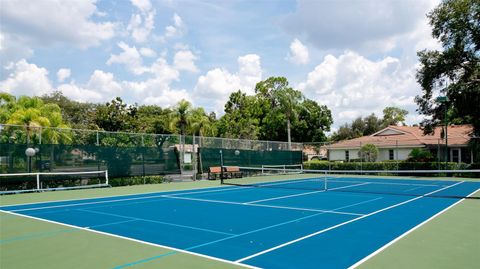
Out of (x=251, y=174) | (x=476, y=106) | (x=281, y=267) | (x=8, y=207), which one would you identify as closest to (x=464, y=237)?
(x=281, y=267)

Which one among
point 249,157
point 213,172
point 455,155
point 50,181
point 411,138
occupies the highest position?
point 411,138

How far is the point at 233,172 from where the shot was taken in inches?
1048

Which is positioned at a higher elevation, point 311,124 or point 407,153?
point 311,124

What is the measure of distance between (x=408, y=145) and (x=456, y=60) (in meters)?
9.44

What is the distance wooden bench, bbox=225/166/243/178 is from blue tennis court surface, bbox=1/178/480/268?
11228 millimetres

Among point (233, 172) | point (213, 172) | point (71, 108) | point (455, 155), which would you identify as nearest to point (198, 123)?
point (233, 172)

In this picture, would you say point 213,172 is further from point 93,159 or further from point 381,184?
point 381,184

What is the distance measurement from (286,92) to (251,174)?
22.4m

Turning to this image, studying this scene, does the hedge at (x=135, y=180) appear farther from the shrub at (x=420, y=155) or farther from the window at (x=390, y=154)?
the window at (x=390, y=154)

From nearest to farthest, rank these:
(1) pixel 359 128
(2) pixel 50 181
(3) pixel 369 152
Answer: (2) pixel 50 181 → (3) pixel 369 152 → (1) pixel 359 128

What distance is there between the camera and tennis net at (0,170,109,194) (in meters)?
16.7

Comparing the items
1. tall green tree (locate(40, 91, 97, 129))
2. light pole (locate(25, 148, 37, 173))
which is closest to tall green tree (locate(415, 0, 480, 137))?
light pole (locate(25, 148, 37, 173))

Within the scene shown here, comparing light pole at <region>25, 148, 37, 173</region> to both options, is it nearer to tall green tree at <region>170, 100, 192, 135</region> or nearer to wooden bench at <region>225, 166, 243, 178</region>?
wooden bench at <region>225, 166, 243, 178</region>

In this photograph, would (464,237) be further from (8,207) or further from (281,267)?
(8,207)
